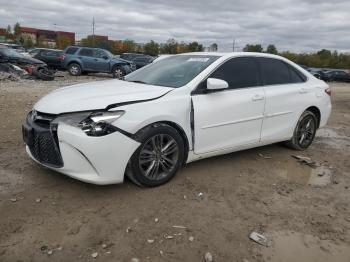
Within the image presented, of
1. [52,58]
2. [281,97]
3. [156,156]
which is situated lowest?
[52,58]

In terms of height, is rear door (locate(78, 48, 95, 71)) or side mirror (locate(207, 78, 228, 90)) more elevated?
side mirror (locate(207, 78, 228, 90))

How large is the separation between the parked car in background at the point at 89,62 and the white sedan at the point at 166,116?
1668 centimetres

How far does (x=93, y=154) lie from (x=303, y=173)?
3052 millimetres

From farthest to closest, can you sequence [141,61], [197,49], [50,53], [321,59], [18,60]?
[321,59] → [197,49] → [141,61] → [50,53] → [18,60]

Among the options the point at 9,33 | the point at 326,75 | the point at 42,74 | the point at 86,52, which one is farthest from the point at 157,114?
the point at 9,33

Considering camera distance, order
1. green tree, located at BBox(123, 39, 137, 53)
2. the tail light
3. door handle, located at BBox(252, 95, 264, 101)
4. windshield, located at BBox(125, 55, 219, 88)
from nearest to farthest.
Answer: windshield, located at BBox(125, 55, 219, 88)
door handle, located at BBox(252, 95, 264, 101)
the tail light
green tree, located at BBox(123, 39, 137, 53)

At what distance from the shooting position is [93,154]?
3.91 m

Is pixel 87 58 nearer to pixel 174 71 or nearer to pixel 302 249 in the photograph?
pixel 174 71

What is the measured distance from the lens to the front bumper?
12.8 ft

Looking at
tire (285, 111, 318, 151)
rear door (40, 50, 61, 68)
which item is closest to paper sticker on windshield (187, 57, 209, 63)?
tire (285, 111, 318, 151)

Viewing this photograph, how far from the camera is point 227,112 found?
498 cm

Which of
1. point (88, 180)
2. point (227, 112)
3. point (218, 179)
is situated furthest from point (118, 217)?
point (227, 112)

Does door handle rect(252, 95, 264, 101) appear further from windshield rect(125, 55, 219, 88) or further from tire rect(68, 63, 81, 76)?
tire rect(68, 63, 81, 76)

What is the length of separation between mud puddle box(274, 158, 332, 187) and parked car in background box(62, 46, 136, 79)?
17.0m
